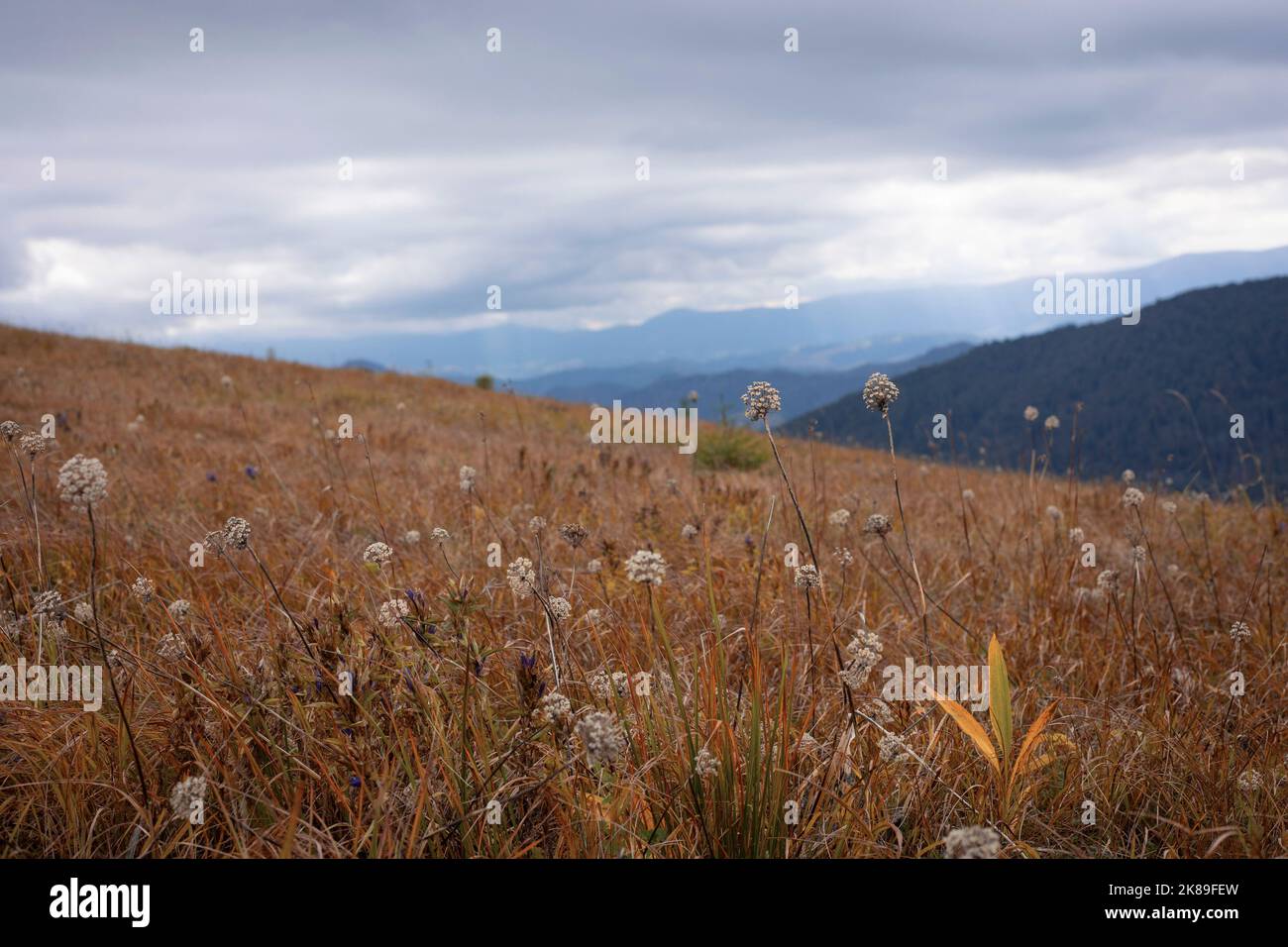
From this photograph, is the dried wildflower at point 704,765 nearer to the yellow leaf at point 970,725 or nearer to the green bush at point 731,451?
the yellow leaf at point 970,725

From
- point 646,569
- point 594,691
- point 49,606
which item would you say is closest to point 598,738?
point 646,569

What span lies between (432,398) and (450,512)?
13.4m

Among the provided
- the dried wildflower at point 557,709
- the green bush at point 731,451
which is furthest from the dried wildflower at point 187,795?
the green bush at point 731,451

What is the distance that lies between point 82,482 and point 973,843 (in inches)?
80.1

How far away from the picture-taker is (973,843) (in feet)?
3.77

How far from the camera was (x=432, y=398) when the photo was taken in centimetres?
1755

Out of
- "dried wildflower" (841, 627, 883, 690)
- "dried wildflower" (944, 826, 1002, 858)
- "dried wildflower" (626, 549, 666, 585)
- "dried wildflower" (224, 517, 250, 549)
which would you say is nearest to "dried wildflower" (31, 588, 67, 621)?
"dried wildflower" (224, 517, 250, 549)

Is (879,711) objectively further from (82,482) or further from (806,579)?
(82,482)

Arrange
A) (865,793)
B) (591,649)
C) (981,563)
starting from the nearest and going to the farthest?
(865,793) < (591,649) < (981,563)

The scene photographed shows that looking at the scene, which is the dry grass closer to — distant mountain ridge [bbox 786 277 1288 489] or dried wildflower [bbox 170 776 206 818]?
dried wildflower [bbox 170 776 206 818]

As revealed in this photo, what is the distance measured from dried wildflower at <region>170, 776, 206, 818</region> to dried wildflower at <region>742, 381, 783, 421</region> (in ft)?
5.39

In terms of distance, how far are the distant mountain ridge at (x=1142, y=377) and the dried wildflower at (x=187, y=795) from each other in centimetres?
8473
